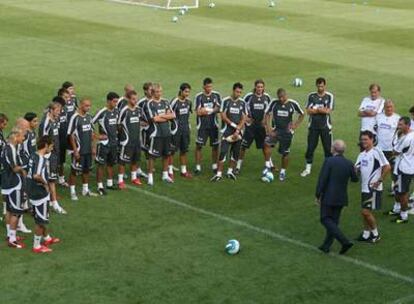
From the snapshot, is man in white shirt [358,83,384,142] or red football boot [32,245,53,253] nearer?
red football boot [32,245,53,253]

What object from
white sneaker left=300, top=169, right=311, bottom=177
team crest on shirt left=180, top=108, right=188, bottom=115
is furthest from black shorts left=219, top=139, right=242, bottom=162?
white sneaker left=300, top=169, right=311, bottom=177

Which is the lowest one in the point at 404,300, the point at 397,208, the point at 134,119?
the point at 404,300

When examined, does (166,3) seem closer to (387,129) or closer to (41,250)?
(387,129)

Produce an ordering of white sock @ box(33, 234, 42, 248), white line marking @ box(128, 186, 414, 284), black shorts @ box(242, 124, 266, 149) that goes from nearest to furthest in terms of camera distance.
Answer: white line marking @ box(128, 186, 414, 284), white sock @ box(33, 234, 42, 248), black shorts @ box(242, 124, 266, 149)

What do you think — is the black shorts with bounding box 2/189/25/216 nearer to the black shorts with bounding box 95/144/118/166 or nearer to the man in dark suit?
the black shorts with bounding box 95/144/118/166

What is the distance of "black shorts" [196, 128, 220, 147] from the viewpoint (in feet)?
53.7

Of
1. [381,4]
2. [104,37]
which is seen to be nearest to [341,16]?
[381,4]

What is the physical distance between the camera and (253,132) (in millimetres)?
16688

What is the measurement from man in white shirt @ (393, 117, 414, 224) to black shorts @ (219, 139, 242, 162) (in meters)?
3.60

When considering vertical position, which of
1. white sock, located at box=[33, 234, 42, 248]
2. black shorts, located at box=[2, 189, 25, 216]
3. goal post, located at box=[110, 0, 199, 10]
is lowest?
white sock, located at box=[33, 234, 42, 248]

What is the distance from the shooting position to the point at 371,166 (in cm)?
1257

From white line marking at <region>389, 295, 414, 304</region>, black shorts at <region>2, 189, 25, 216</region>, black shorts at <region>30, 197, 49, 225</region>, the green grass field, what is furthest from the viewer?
black shorts at <region>2, 189, 25, 216</region>

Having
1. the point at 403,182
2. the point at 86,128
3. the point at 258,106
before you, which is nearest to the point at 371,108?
the point at 258,106

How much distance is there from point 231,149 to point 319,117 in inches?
76.7
